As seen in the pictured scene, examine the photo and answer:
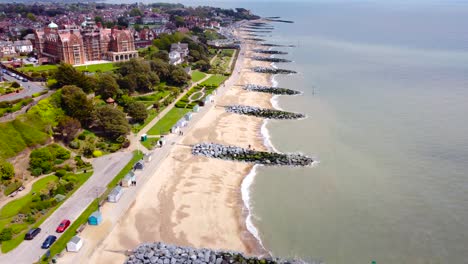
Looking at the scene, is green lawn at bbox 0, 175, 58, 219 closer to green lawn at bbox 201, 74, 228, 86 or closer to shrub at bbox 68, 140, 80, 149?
shrub at bbox 68, 140, 80, 149

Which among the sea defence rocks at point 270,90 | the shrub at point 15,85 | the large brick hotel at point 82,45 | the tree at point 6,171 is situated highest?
the large brick hotel at point 82,45

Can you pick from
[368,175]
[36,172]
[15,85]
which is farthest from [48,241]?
[15,85]

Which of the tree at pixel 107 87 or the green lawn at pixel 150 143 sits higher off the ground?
the tree at pixel 107 87

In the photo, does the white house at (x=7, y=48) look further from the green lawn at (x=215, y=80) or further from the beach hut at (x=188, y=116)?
the beach hut at (x=188, y=116)

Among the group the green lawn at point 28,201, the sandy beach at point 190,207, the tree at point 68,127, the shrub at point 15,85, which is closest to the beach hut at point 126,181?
the sandy beach at point 190,207

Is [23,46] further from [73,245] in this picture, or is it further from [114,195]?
[73,245]

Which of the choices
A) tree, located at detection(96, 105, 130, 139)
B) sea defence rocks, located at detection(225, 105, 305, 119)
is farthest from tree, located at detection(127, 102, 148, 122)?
sea defence rocks, located at detection(225, 105, 305, 119)
